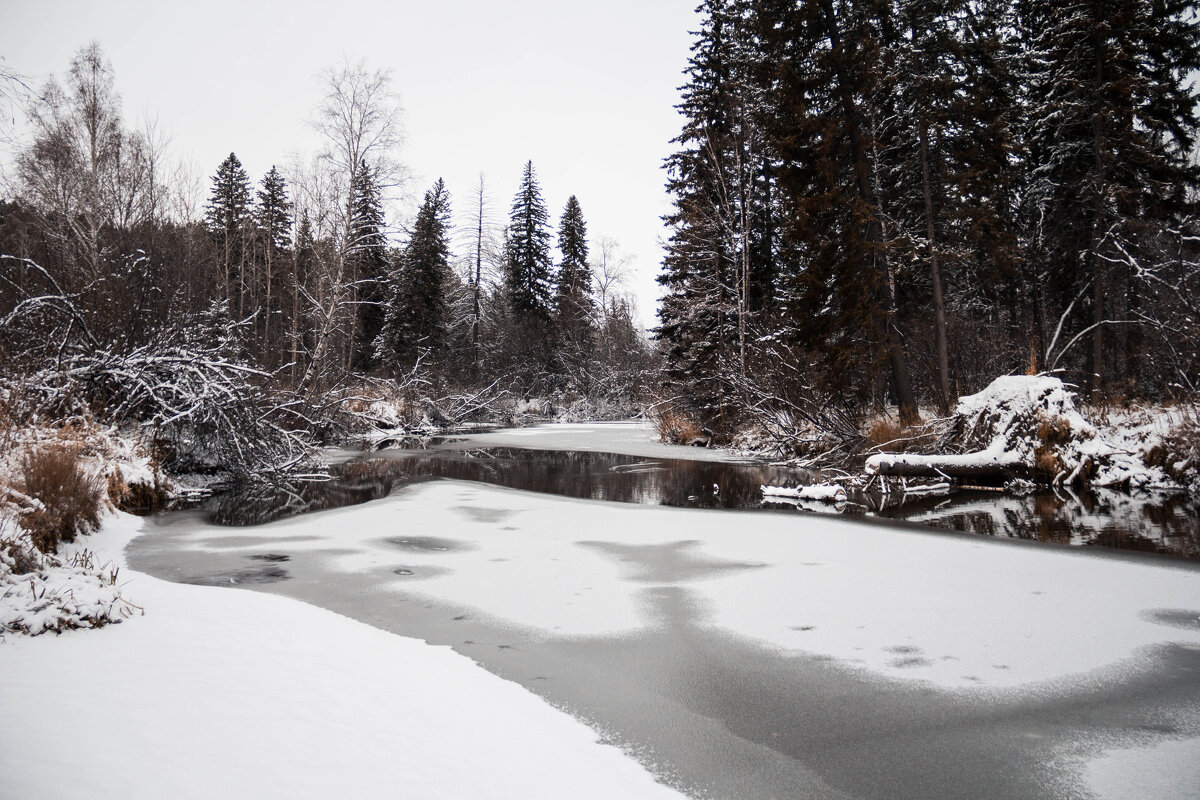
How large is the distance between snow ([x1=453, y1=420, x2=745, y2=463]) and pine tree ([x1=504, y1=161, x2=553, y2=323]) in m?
18.5

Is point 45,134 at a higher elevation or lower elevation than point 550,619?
higher

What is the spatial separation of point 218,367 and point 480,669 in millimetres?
9368

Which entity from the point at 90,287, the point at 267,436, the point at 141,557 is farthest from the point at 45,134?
the point at 141,557

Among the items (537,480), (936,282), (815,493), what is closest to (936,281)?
(936,282)

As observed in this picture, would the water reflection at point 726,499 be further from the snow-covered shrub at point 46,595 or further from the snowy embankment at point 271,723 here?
the snowy embankment at point 271,723

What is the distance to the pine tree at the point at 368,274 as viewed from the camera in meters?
24.4

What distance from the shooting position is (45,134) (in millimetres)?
21266

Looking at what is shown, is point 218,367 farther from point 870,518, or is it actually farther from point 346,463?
point 870,518

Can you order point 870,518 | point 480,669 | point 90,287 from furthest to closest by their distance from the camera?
point 90,287 < point 870,518 < point 480,669

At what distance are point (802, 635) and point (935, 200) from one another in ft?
55.9

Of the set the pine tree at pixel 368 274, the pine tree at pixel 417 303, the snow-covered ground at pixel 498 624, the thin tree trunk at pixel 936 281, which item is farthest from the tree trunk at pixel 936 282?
the pine tree at pixel 417 303

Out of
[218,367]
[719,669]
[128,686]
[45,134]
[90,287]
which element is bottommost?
[719,669]

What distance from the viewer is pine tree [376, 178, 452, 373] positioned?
39.7 metres

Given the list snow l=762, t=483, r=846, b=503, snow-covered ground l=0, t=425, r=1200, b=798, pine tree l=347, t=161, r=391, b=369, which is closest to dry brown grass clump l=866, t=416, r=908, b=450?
snow l=762, t=483, r=846, b=503
